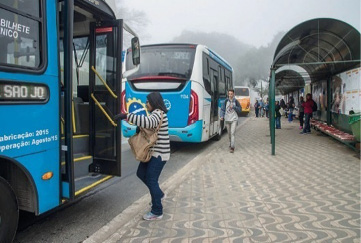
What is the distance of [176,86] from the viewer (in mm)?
8164

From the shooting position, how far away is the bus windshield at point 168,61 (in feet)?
→ 26.9

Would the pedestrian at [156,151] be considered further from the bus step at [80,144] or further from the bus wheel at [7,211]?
the bus wheel at [7,211]

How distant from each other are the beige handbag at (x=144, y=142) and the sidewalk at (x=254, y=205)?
2.79 ft

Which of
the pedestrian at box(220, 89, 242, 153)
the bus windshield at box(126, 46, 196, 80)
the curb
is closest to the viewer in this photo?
the curb

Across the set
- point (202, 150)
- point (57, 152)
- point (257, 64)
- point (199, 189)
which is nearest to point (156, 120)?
point (57, 152)

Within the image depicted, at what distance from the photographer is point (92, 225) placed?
377cm

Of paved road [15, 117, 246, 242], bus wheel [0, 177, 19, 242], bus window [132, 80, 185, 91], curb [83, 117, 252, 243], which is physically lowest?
paved road [15, 117, 246, 242]

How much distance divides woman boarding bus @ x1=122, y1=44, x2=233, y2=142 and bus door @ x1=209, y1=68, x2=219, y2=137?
89cm

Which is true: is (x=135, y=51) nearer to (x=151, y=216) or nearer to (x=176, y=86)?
(x=151, y=216)

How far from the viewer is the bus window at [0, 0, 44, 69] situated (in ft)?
8.95

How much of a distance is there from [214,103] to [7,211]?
25.7 feet

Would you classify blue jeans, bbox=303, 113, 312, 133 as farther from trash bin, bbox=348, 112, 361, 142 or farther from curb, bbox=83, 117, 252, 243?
curb, bbox=83, 117, 252, 243

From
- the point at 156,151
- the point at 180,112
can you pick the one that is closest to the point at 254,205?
the point at 156,151

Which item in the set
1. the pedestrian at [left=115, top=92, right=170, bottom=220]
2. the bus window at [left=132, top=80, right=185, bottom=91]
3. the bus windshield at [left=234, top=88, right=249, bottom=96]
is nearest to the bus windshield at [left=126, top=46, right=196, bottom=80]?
the bus window at [left=132, top=80, right=185, bottom=91]
